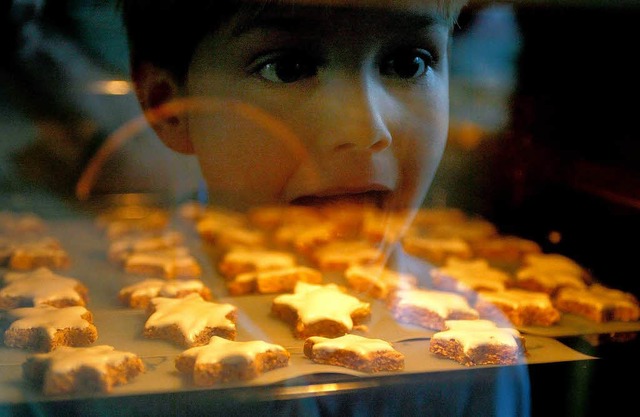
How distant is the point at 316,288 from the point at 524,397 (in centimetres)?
54

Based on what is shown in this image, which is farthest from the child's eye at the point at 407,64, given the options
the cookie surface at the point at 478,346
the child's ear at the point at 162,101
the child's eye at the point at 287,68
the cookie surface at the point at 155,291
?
the cookie surface at the point at 155,291

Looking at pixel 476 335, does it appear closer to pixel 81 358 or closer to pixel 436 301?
pixel 436 301

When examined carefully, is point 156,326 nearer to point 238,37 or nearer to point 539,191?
point 238,37

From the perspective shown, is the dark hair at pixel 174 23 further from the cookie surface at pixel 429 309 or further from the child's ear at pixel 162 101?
the cookie surface at pixel 429 309

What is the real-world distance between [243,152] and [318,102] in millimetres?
189

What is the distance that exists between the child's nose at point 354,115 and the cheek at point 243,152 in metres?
0.10

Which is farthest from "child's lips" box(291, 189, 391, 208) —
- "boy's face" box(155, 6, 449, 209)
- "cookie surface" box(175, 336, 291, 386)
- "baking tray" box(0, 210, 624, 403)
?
"cookie surface" box(175, 336, 291, 386)

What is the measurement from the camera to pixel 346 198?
1457 mm

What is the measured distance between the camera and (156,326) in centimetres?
132

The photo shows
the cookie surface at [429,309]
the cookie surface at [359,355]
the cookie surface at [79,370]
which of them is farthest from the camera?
the cookie surface at [429,309]

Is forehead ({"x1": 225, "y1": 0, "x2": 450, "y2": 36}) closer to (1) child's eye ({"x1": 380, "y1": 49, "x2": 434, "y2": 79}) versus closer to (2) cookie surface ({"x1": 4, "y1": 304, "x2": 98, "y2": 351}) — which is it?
(1) child's eye ({"x1": 380, "y1": 49, "x2": 434, "y2": 79})

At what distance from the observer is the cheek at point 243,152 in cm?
134

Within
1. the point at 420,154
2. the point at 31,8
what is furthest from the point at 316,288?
the point at 31,8

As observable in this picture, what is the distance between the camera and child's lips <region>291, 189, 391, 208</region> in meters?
1.44
